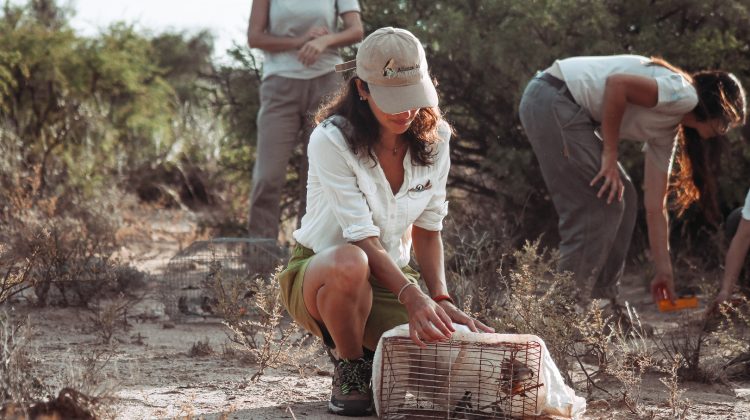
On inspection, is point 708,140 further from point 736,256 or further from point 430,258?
point 430,258

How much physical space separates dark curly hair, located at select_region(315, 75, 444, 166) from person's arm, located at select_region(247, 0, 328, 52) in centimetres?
203

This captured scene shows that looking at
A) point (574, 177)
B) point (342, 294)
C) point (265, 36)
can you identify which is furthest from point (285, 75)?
point (342, 294)

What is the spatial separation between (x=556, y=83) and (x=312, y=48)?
1304 millimetres

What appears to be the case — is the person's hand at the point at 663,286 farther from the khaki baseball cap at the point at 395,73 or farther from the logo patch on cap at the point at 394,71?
the logo patch on cap at the point at 394,71

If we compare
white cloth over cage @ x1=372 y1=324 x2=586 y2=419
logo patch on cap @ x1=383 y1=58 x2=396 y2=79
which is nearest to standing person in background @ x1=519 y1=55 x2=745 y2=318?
white cloth over cage @ x1=372 y1=324 x2=586 y2=419

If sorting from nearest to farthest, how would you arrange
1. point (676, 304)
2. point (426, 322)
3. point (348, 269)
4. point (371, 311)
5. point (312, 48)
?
point (426, 322), point (348, 269), point (371, 311), point (676, 304), point (312, 48)

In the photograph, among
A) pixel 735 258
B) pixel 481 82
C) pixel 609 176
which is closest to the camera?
pixel 735 258

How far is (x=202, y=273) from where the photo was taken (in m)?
5.69

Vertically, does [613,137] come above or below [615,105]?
below

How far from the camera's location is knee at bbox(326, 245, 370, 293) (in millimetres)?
3350

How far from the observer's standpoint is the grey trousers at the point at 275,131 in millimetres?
5820

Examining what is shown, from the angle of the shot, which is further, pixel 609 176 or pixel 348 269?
pixel 609 176

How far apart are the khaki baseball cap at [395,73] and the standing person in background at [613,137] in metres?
1.60

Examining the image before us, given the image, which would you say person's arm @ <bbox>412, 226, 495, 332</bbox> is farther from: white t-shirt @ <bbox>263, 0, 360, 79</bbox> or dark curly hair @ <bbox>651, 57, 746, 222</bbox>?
white t-shirt @ <bbox>263, 0, 360, 79</bbox>
